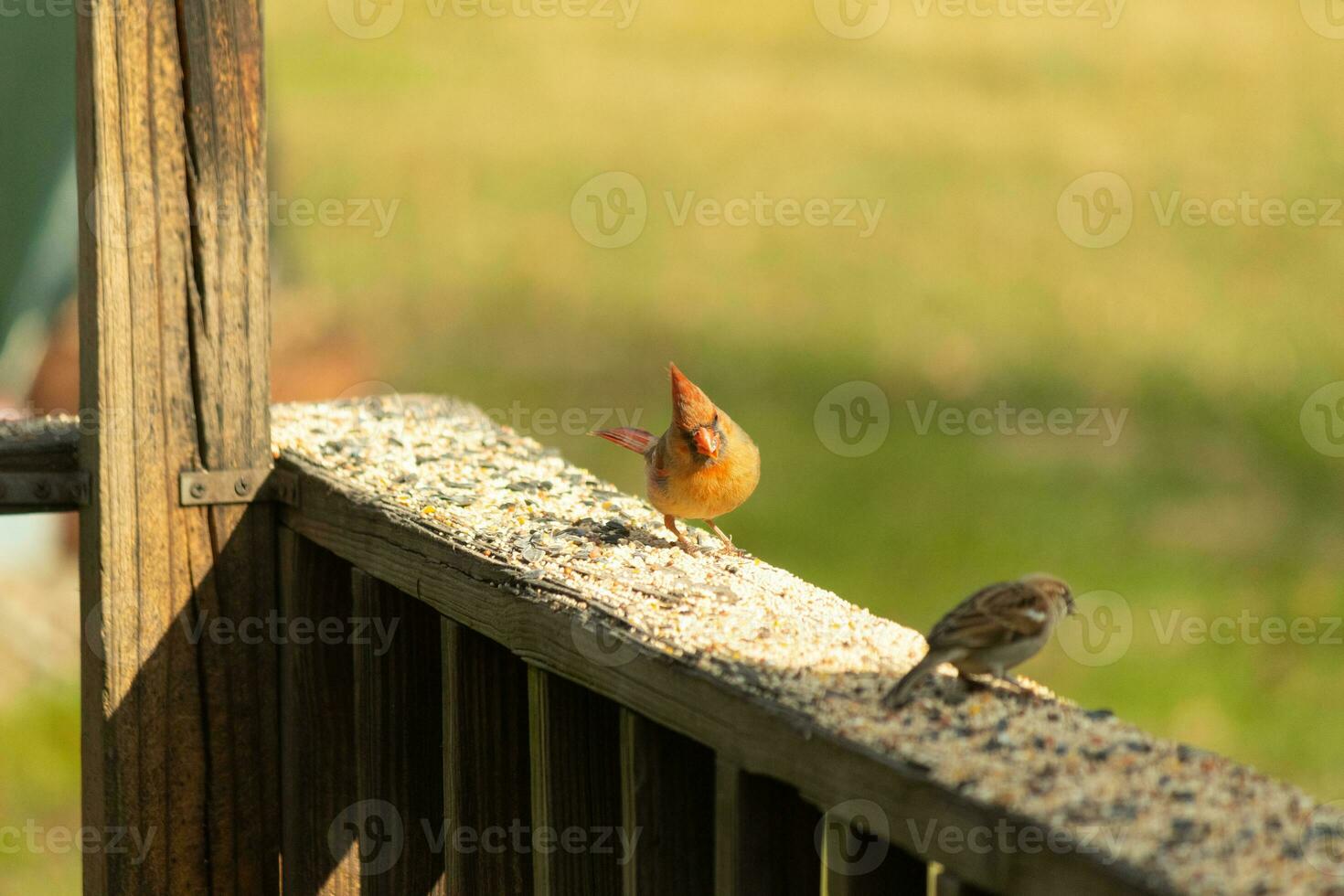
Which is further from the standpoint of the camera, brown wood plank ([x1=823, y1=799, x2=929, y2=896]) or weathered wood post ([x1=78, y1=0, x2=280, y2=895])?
weathered wood post ([x1=78, y1=0, x2=280, y2=895])

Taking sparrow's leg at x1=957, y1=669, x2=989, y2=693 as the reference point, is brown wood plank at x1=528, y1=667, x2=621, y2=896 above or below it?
below

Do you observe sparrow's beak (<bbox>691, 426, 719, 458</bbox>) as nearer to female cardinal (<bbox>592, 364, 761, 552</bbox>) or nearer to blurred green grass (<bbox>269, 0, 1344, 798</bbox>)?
female cardinal (<bbox>592, 364, 761, 552</bbox>)

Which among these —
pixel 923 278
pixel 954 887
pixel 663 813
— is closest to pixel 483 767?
pixel 663 813

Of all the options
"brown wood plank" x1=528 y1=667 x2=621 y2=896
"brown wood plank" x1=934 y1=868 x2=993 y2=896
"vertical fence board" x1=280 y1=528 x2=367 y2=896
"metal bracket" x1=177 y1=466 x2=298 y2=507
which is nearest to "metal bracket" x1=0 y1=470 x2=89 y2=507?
"metal bracket" x1=177 y1=466 x2=298 y2=507

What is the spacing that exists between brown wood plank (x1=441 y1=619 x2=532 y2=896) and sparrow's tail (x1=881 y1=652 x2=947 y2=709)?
88cm

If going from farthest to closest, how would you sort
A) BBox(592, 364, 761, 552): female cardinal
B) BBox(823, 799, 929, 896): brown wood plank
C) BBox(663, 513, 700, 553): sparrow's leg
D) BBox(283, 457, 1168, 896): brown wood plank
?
BBox(592, 364, 761, 552): female cardinal, BBox(663, 513, 700, 553): sparrow's leg, BBox(823, 799, 929, 896): brown wood plank, BBox(283, 457, 1168, 896): brown wood plank

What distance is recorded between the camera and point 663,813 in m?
2.03

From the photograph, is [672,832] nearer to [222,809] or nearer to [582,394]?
[222,809]

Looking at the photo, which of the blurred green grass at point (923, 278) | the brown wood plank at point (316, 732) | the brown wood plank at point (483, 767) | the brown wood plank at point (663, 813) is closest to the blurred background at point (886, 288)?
the blurred green grass at point (923, 278)

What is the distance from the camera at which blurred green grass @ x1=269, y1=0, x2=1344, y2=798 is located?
9.49 m

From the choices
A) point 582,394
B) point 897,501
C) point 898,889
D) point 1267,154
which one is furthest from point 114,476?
point 1267,154

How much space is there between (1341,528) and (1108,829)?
31.3ft

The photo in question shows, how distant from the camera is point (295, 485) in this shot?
3.05m

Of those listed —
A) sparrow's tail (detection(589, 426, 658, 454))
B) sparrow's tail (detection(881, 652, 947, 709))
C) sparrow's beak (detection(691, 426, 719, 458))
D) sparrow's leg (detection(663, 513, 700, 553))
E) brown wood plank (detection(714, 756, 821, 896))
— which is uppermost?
sparrow's beak (detection(691, 426, 719, 458))
